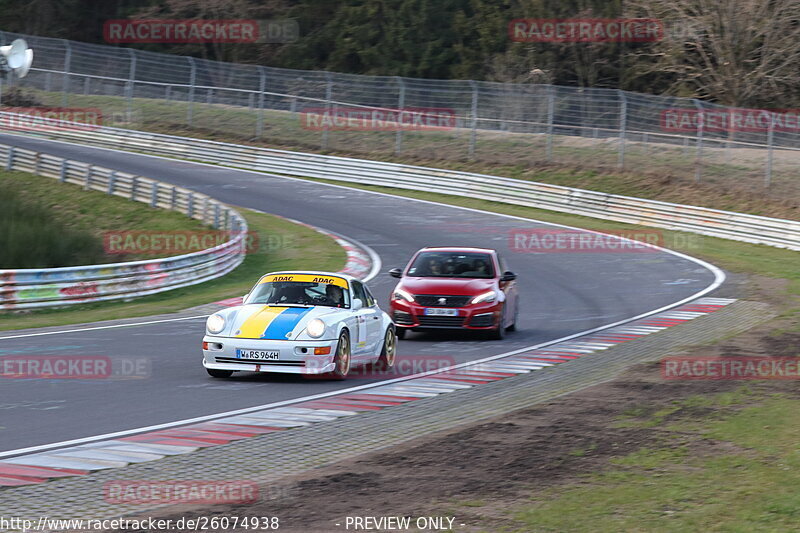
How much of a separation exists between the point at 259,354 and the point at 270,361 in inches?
5.8

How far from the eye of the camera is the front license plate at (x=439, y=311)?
16.2 metres

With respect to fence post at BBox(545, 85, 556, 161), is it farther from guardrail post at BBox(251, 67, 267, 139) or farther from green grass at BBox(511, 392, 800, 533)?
green grass at BBox(511, 392, 800, 533)

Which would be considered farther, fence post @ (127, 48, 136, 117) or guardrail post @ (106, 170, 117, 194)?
fence post @ (127, 48, 136, 117)

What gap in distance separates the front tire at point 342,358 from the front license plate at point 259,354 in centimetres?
70

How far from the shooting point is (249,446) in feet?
28.7

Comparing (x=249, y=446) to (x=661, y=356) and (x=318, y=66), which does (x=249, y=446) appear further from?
(x=318, y=66)

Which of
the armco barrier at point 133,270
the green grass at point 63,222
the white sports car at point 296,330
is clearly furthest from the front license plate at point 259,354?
the green grass at point 63,222

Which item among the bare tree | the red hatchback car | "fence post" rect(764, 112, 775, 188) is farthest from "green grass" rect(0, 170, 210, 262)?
the bare tree

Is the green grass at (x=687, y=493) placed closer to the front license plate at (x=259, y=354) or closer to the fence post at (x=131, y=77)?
the front license plate at (x=259, y=354)

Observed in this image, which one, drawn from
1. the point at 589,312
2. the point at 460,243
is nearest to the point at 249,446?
the point at 589,312

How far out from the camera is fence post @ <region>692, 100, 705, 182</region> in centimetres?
3441

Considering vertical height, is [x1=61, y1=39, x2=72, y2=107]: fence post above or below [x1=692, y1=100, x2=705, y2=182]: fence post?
above

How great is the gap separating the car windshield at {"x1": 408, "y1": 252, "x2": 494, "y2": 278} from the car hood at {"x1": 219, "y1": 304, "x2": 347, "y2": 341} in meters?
4.83

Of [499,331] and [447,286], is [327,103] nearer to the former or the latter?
[447,286]
